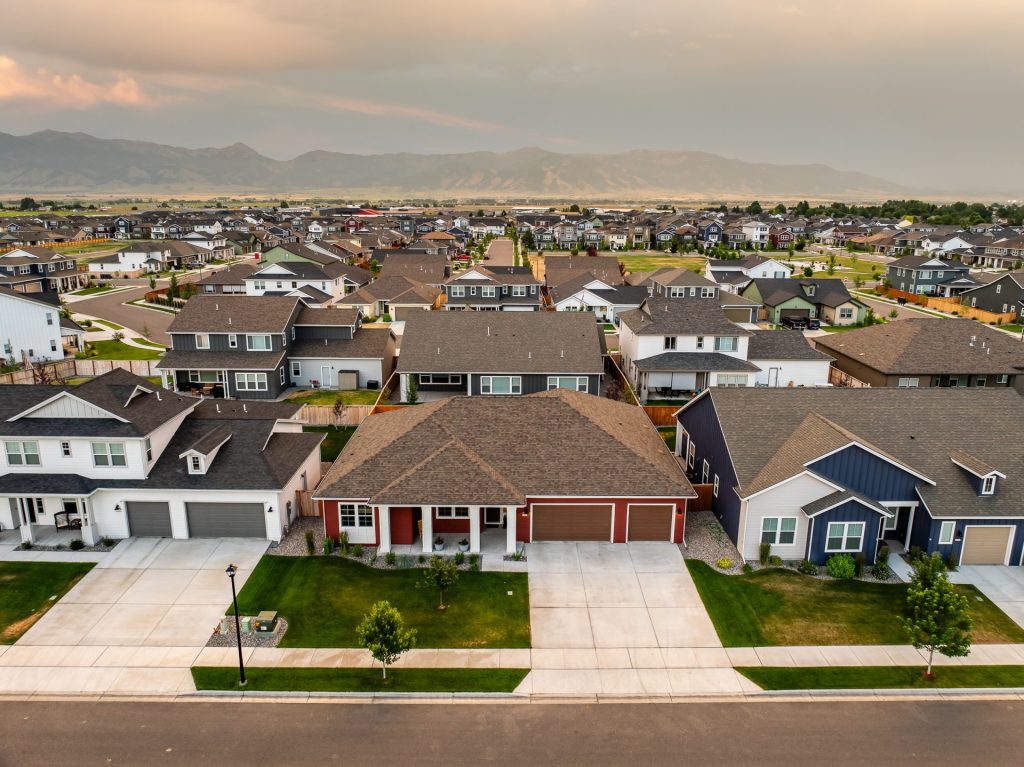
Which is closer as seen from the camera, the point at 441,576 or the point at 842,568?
the point at 441,576

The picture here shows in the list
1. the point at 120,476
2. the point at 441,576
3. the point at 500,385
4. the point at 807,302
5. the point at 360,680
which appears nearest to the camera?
the point at 360,680

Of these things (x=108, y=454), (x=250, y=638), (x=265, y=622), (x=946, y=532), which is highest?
(x=108, y=454)

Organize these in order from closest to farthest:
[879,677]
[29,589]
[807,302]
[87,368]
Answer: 1. [879,677]
2. [29,589]
3. [87,368]
4. [807,302]

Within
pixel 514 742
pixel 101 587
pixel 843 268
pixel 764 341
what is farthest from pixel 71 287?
pixel 843 268

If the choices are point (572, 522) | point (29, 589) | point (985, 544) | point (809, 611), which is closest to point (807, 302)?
point (985, 544)

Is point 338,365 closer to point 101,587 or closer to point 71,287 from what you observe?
point 101,587

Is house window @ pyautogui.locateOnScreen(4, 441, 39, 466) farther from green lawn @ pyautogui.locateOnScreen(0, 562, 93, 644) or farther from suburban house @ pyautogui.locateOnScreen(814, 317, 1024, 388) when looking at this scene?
suburban house @ pyautogui.locateOnScreen(814, 317, 1024, 388)

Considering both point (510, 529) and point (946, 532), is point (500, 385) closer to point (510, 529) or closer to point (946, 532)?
point (510, 529)
